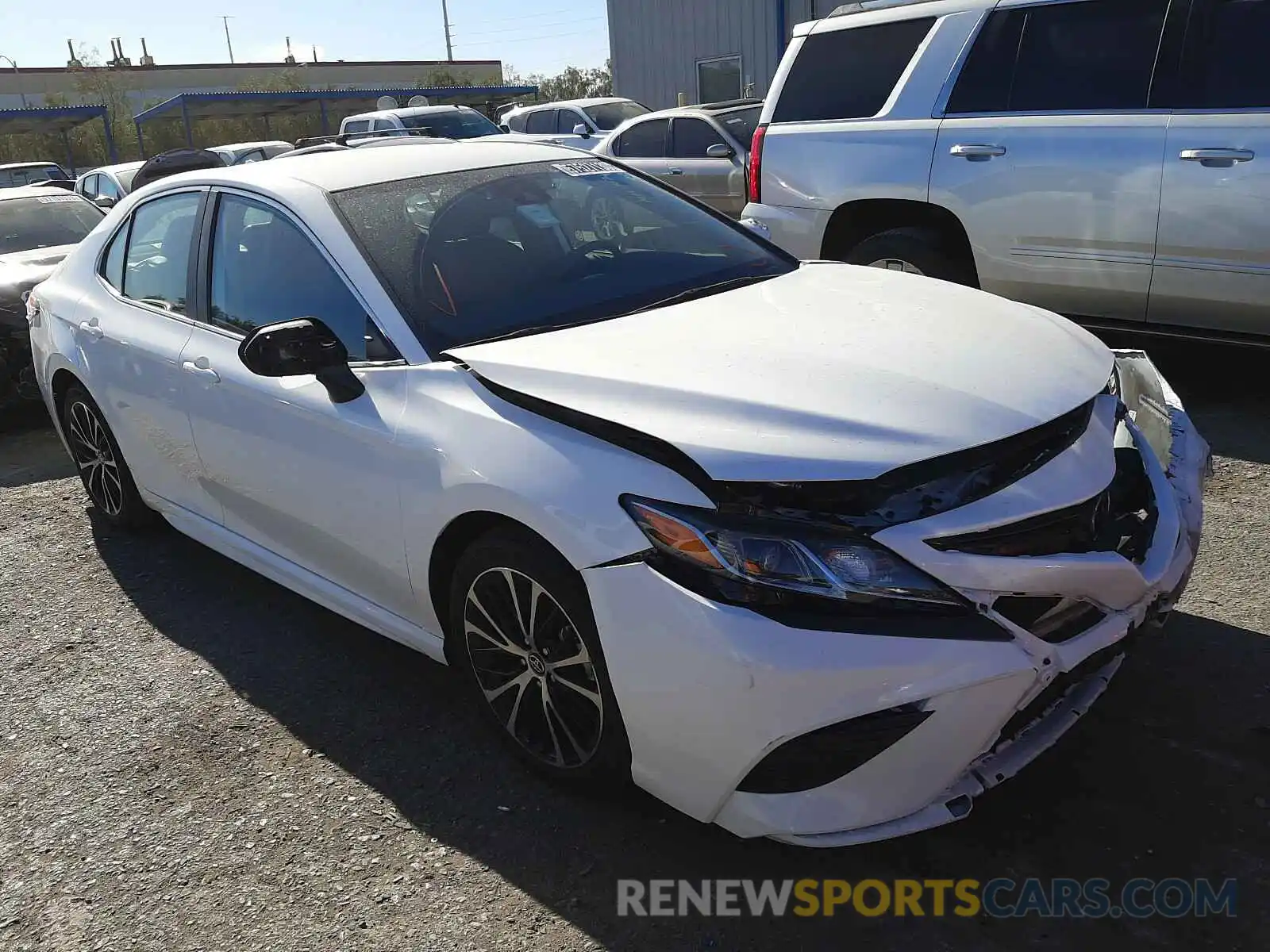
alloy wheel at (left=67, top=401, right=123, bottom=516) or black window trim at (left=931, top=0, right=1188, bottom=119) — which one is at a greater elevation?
black window trim at (left=931, top=0, right=1188, bottom=119)

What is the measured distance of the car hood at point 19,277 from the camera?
7055 mm

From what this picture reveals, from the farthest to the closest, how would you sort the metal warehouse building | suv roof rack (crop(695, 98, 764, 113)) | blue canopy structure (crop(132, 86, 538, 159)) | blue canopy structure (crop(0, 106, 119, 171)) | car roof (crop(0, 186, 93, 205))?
blue canopy structure (crop(132, 86, 538, 159)), blue canopy structure (crop(0, 106, 119, 171)), the metal warehouse building, suv roof rack (crop(695, 98, 764, 113)), car roof (crop(0, 186, 93, 205))

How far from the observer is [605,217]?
12.2 feet

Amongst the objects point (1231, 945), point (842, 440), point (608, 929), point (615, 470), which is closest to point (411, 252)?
point (615, 470)

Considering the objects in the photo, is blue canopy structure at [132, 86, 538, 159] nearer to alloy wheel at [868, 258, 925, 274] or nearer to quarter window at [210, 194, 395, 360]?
alloy wheel at [868, 258, 925, 274]

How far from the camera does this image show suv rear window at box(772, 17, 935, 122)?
239 inches

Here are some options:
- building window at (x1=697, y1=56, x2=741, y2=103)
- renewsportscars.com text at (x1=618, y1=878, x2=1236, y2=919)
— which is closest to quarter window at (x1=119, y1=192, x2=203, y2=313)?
renewsportscars.com text at (x1=618, y1=878, x2=1236, y2=919)

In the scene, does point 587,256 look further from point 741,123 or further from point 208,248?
point 741,123

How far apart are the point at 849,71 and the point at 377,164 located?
363cm

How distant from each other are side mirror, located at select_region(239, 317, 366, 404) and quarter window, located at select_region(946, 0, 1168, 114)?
4094mm

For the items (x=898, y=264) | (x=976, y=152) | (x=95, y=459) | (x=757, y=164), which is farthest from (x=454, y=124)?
(x=95, y=459)

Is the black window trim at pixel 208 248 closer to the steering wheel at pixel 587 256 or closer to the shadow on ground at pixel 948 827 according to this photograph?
the steering wheel at pixel 587 256

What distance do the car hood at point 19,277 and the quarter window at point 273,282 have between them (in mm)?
4045

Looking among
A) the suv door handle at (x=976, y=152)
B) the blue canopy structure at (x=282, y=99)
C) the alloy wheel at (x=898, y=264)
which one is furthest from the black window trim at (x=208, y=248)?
the blue canopy structure at (x=282, y=99)
